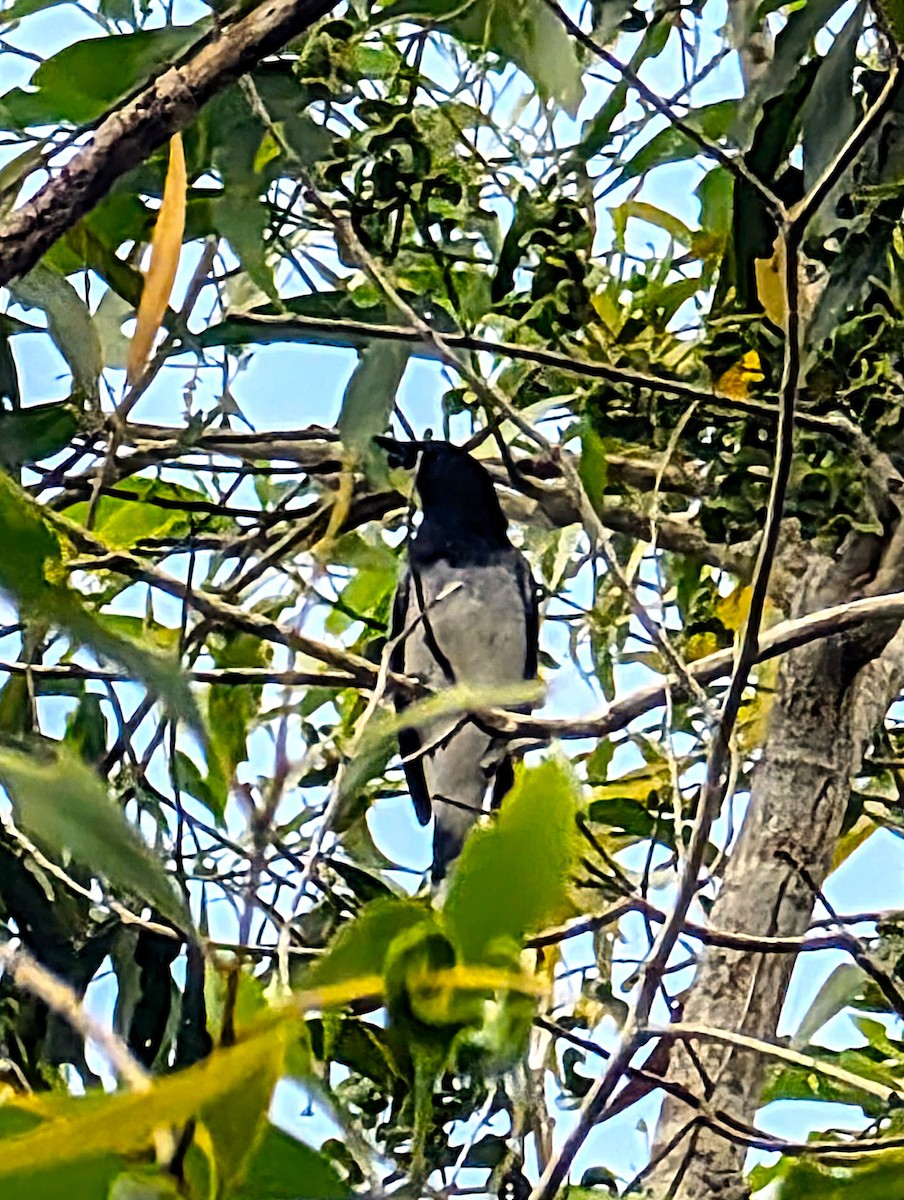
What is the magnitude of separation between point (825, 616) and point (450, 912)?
1.36ft

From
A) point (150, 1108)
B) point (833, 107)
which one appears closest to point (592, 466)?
point (833, 107)

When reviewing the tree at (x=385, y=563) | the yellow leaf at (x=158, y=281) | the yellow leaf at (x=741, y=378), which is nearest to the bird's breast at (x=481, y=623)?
the tree at (x=385, y=563)

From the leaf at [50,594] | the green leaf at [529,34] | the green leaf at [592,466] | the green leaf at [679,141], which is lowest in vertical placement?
the leaf at [50,594]

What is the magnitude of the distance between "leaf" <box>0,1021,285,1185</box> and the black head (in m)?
1.13

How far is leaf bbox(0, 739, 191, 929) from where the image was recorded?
0.87 ft

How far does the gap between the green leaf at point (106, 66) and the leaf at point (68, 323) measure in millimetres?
62

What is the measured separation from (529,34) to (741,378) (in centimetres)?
20

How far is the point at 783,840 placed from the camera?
0.76 m

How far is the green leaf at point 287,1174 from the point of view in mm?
248

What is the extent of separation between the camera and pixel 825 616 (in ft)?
2.06

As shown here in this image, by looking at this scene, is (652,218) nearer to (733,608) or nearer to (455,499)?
(733,608)

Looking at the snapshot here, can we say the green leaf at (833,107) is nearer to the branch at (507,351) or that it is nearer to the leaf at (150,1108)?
the branch at (507,351)

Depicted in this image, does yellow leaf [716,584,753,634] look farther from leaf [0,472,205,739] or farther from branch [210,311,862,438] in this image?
leaf [0,472,205,739]

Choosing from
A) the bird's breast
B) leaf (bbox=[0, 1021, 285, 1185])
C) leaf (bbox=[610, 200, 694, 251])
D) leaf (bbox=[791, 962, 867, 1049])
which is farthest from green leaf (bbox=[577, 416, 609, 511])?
the bird's breast
